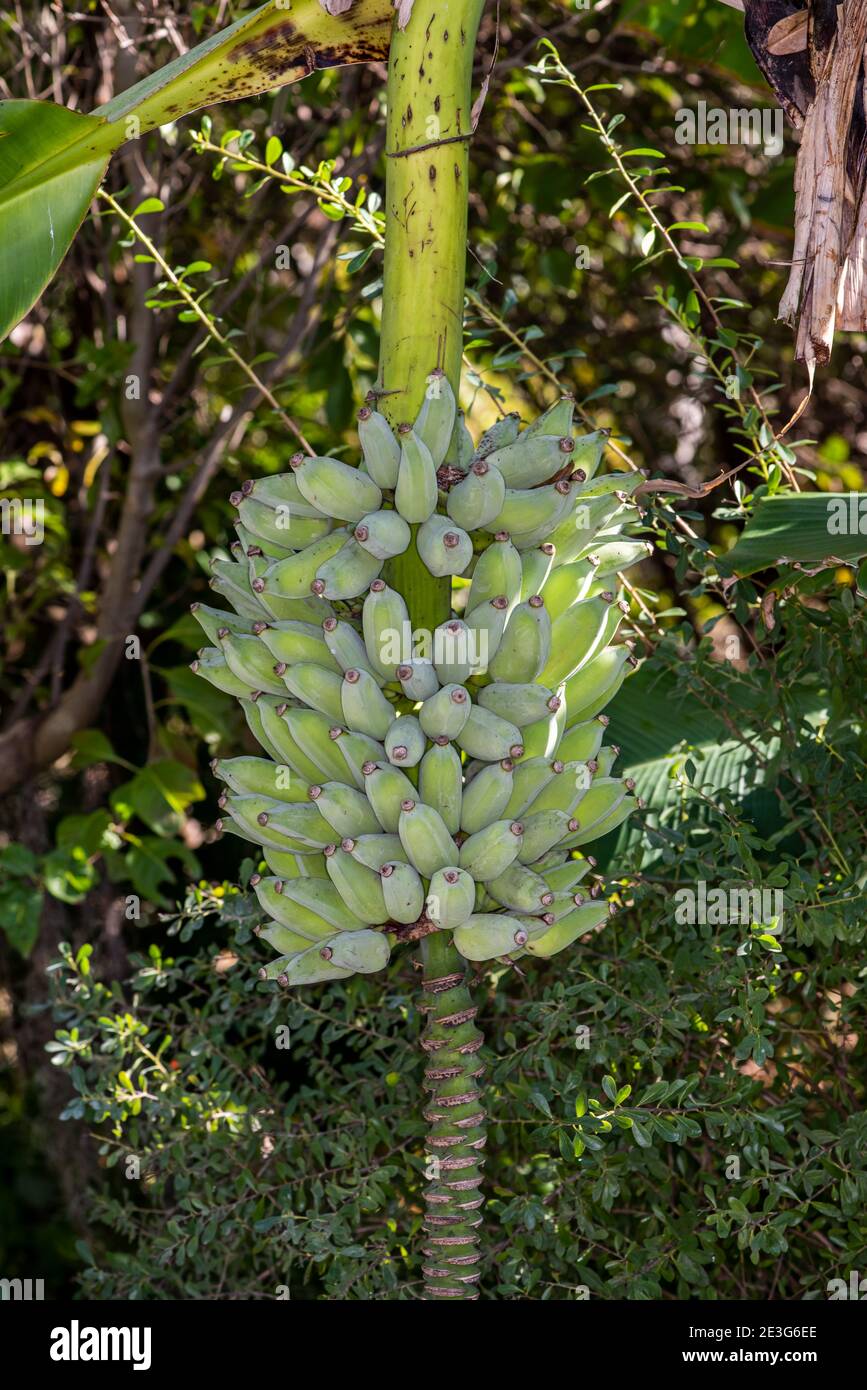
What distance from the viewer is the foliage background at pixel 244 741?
1.31 m

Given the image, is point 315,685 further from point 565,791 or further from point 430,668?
point 565,791

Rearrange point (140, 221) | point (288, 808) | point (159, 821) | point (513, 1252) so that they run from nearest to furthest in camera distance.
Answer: point (288, 808) < point (513, 1252) < point (159, 821) < point (140, 221)

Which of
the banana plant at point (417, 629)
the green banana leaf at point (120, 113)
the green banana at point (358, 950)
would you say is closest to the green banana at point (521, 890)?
the banana plant at point (417, 629)

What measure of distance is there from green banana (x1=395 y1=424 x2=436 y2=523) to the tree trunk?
36 millimetres

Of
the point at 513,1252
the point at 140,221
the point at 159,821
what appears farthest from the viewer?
the point at 140,221

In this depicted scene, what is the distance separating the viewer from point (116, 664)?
244 cm

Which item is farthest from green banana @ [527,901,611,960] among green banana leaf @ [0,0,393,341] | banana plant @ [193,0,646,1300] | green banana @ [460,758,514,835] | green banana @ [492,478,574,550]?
green banana leaf @ [0,0,393,341]

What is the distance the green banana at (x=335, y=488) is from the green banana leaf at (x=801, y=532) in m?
0.44

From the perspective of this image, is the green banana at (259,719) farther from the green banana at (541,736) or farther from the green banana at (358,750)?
the green banana at (541,736)

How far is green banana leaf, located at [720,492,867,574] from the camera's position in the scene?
3.82ft

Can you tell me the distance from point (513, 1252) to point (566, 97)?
8.90ft

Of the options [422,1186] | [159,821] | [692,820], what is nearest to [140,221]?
[159,821]

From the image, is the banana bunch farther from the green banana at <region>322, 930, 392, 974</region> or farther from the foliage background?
the foliage background
